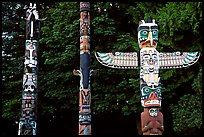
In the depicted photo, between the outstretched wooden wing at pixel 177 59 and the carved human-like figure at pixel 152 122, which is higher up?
the outstretched wooden wing at pixel 177 59

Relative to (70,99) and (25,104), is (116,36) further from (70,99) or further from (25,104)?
(25,104)

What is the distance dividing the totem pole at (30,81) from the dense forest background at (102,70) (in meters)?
2.95

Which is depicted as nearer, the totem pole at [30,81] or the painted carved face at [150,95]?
the painted carved face at [150,95]

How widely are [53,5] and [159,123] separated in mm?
8305

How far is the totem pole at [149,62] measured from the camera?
23.7ft

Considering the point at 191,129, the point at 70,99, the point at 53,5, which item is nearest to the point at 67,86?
the point at 70,99

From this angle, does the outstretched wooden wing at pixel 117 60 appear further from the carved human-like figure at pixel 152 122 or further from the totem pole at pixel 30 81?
the totem pole at pixel 30 81

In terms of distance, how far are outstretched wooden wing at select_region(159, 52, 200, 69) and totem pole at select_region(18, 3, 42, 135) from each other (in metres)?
3.13

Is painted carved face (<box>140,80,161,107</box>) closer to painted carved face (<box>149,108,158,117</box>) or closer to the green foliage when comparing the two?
painted carved face (<box>149,108,158,117</box>)

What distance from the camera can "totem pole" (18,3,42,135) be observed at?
26.3ft

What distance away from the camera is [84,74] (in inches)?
324

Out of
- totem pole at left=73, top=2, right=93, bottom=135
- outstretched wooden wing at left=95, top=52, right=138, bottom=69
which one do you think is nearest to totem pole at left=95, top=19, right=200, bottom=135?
outstretched wooden wing at left=95, top=52, right=138, bottom=69

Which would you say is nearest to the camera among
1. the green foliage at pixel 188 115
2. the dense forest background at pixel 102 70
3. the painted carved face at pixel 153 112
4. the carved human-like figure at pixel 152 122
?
the carved human-like figure at pixel 152 122

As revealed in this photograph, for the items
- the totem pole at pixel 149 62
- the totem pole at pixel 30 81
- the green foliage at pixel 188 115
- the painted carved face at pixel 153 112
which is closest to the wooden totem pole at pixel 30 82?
the totem pole at pixel 30 81
